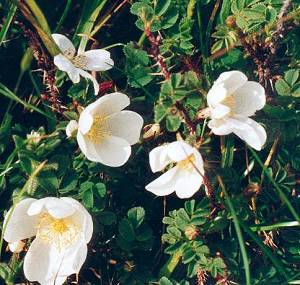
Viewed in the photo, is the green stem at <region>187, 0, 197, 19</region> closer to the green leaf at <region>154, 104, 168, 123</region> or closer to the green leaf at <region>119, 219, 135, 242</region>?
the green leaf at <region>154, 104, 168, 123</region>

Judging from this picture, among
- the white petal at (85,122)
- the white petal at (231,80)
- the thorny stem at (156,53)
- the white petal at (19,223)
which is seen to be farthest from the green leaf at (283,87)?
the white petal at (19,223)

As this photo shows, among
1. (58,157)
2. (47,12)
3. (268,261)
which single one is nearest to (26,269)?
(58,157)

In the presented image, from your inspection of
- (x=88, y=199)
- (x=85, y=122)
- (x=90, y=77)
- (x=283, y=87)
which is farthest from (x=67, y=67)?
(x=283, y=87)

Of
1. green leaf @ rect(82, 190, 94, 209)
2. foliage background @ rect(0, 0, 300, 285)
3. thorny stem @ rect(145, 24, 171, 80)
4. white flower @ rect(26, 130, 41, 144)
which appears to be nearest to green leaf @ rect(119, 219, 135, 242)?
foliage background @ rect(0, 0, 300, 285)

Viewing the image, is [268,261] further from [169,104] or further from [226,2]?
[226,2]

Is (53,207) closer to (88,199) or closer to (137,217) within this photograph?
(88,199)

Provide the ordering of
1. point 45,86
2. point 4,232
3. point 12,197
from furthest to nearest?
point 45,86 < point 12,197 < point 4,232

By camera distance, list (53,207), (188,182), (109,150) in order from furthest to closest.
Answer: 1. (109,150)
2. (188,182)
3. (53,207)

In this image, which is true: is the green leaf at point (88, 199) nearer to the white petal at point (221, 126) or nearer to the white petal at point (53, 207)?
the white petal at point (53, 207)
